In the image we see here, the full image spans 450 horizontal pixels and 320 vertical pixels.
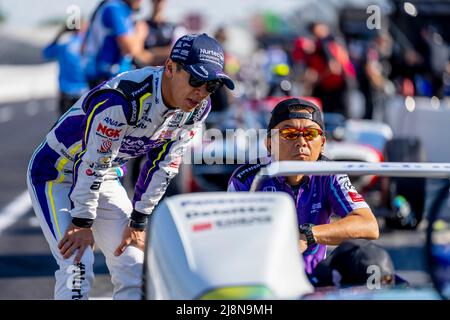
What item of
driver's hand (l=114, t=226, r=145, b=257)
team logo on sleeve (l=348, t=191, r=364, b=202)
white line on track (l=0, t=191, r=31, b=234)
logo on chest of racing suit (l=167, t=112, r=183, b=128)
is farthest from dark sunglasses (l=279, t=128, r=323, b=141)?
white line on track (l=0, t=191, r=31, b=234)

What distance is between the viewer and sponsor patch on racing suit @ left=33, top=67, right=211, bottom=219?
5398 millimetres

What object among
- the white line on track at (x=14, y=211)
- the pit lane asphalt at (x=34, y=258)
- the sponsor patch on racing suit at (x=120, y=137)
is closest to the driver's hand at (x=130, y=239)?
the sponsor patch on racing suit at (x=120, y=137)

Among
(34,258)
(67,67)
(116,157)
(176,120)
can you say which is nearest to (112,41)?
(34,258)

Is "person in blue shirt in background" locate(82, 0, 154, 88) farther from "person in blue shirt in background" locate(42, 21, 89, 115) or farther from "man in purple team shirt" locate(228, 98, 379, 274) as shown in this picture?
"man in purple team shirt" locate(228, 98, 379, 274)

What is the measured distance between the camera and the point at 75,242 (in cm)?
548

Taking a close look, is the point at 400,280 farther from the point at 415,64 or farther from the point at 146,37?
the point at 415,64

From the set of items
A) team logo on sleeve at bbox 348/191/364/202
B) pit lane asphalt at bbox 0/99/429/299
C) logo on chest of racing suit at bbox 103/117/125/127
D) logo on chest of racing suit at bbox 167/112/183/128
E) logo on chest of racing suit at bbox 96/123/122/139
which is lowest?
pit lane asphalt at bbox 0/99/429/299

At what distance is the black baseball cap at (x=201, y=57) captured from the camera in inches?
205

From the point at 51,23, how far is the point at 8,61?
31.8 meters

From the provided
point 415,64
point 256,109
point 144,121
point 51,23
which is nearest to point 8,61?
point 51,23

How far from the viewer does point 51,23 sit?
10475 centimetres

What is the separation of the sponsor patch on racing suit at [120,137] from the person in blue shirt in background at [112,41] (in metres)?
3.60

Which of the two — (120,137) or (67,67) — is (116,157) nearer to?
(120,137)

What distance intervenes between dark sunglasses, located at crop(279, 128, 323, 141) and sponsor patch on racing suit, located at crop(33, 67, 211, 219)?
0.58 meters
